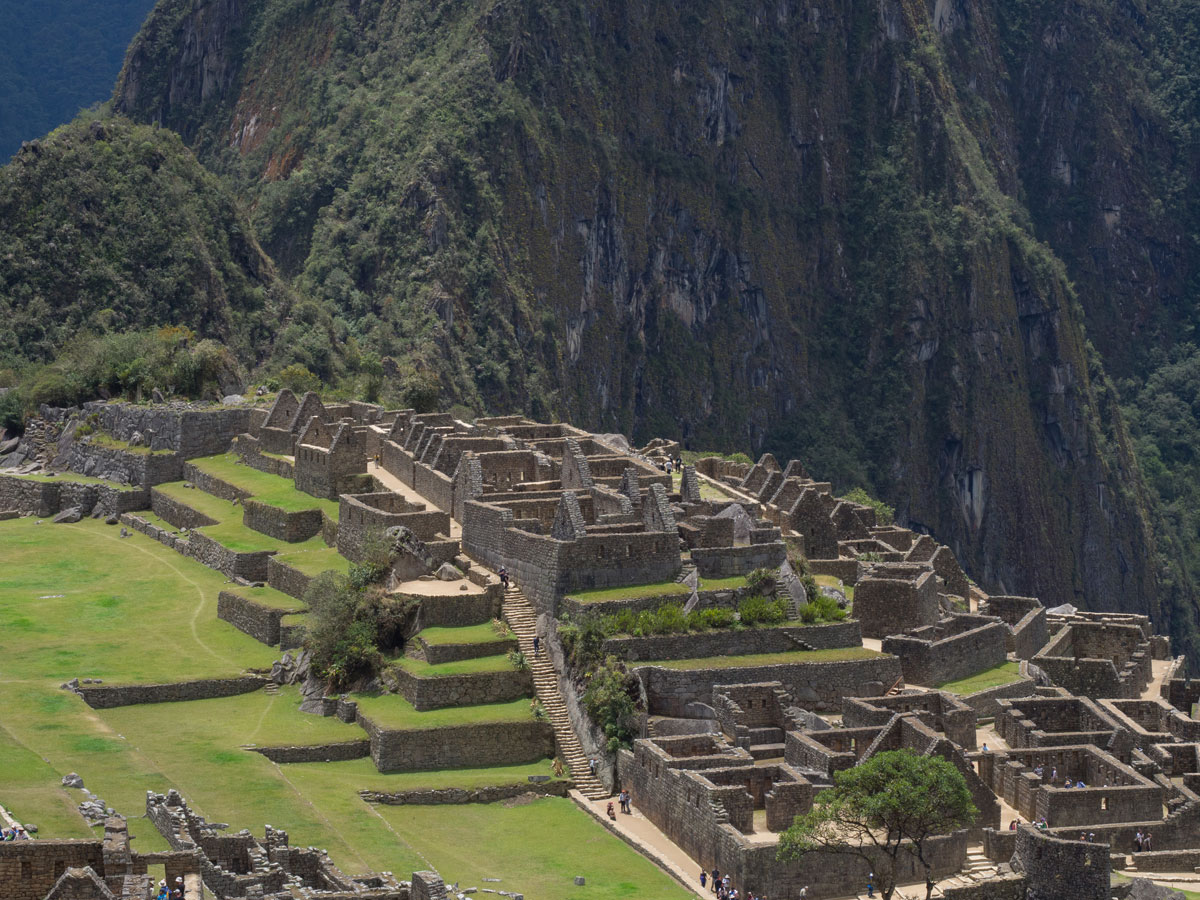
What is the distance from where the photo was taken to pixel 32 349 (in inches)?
4043

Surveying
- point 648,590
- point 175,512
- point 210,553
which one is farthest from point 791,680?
point 175,512

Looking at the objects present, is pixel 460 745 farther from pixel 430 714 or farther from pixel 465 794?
pixel 465 794

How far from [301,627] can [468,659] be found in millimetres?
5472

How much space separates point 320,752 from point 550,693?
527 centimetres

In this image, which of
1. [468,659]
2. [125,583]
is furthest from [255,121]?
[468,659]

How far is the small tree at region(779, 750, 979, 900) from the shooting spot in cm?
3838

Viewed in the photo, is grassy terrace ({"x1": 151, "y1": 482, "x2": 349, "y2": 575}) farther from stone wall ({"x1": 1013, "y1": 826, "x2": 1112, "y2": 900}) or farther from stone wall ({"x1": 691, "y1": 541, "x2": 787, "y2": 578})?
stone wall ({"x1": 1013, "y1": 826, "x2": 1112, "y2": 900})

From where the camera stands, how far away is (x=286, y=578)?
178 feet

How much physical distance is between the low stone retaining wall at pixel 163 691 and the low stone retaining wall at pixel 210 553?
830 centimetres

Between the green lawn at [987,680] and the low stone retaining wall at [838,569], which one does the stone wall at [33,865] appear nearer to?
the green lawn at [987,680]

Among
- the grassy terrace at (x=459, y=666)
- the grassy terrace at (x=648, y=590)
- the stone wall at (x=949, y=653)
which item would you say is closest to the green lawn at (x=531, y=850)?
the grassy terrace at (x=459, y=666)

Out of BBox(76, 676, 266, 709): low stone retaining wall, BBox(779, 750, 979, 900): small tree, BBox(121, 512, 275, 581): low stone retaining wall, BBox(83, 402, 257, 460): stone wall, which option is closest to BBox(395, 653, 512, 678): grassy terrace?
BBox(76, 676, 266, 709): low stone retaining wall

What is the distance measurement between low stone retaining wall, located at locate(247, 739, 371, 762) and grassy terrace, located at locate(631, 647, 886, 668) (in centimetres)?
604

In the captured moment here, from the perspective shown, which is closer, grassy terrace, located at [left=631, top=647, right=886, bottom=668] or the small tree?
the small tree
